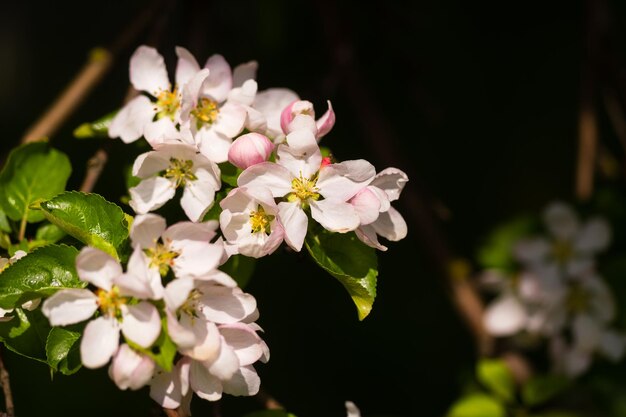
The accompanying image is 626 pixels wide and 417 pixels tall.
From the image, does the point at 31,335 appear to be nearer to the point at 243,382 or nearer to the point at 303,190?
the point at 243,382

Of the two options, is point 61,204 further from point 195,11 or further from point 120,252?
point 195,11

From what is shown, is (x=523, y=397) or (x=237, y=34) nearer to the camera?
(x=523, y=397)

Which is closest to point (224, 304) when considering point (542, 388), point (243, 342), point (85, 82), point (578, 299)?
point (243, 342)

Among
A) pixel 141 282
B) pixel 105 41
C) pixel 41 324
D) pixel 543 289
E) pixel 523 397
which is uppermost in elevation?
pixel 141 282

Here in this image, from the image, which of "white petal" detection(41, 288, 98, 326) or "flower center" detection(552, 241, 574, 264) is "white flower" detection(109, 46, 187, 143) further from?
"flower center" detection(552, 241, 574, 264)

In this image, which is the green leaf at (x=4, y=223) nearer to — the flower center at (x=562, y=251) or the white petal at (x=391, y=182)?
the white petal at (x=391, y=182)

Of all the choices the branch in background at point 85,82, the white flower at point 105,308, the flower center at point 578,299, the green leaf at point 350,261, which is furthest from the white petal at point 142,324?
the flower center at point 578,299

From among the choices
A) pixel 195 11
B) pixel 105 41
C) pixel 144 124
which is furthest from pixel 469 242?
pixel 144 124

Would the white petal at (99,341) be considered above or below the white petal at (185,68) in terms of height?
below
